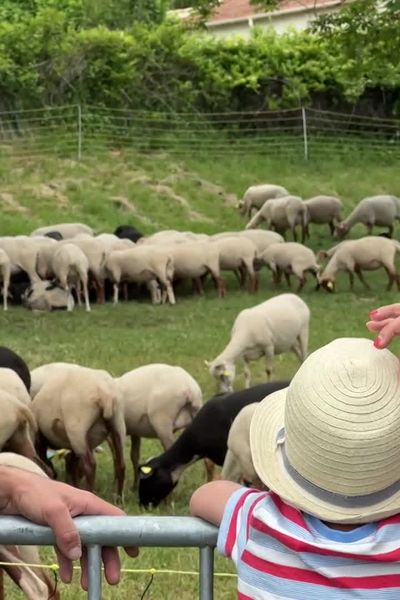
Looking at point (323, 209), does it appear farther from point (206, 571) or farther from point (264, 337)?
point (206, 571)

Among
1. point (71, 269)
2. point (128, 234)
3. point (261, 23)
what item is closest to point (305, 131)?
point (128, 234)

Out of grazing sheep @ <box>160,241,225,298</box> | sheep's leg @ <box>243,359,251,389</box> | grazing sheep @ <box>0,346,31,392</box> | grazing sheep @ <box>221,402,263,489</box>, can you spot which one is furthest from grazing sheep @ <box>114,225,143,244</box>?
grazing sheep @ <box>221,402,263,489</box>

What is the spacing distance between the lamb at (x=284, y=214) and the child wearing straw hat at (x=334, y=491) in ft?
61.7

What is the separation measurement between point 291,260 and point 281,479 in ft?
48.4

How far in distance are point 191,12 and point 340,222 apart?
5.43 m

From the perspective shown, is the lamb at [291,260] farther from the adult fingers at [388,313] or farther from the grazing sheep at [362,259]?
the adult fingers at [388,313]

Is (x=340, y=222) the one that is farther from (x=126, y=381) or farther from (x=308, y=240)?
(x=126, y=381)

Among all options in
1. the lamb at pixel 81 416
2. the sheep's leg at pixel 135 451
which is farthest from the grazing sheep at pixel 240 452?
the sheep's leg at pixel 135 451

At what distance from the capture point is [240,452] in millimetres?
6852

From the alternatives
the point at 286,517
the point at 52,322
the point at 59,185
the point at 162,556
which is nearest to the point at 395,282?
the point at 52,322

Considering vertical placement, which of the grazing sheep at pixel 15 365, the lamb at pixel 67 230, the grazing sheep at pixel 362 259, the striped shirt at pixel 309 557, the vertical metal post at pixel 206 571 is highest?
the striped shirt at pixel 309 557

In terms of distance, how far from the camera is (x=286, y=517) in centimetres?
225

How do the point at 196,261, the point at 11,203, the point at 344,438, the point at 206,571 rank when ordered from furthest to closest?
the point at 11,203 < the point at 196,261 < the point at 206,571 < the point at 344,438

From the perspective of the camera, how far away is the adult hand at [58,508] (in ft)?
7.47
